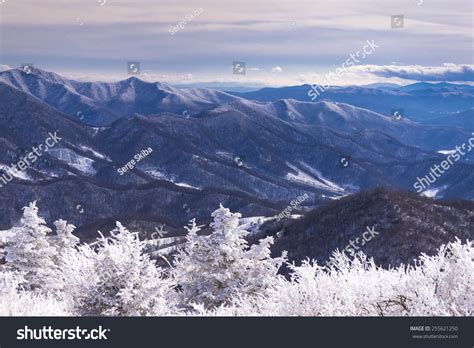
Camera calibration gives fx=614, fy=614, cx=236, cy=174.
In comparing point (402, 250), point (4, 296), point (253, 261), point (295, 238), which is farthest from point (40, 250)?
point (295, 238)

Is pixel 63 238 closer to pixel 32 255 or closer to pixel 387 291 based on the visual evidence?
pixel 32 255

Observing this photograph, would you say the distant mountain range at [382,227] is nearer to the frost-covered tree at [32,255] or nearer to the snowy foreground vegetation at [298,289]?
the frost-covered tree at [32,255]

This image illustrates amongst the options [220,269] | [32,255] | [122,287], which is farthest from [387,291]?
[32,255]

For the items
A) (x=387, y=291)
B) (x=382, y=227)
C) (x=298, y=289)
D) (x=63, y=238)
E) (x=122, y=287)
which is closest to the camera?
(x=387, y=291)

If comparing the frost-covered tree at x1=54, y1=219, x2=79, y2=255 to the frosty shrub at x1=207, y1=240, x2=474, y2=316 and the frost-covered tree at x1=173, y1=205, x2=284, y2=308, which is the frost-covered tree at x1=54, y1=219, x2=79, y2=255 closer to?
the frost-covered tree at x1=173, y1=205, x2=284, y2=308

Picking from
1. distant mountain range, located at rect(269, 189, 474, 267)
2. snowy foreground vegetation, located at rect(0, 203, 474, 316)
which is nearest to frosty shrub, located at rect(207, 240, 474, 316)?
snowy foreground vegetation, located at rect(0, 203, 474, 316)
